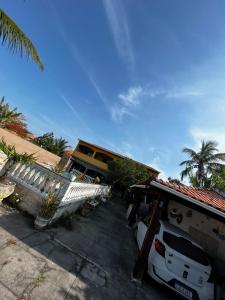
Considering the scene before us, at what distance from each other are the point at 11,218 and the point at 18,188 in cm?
116

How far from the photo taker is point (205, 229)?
7961 mm

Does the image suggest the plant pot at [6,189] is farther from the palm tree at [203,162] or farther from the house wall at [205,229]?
the palm tree at [203,162]

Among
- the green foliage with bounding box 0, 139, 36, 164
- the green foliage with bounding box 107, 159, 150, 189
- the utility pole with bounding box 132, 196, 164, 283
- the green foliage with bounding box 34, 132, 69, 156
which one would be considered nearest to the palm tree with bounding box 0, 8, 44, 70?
the green foliage with bounding box 0, 139, 36, 164

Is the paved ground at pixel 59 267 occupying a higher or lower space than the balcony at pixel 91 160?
lower

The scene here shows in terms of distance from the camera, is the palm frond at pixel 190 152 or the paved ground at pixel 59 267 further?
the palm frond at pixel 190 152

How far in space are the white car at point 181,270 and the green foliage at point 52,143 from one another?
4331 centimetres

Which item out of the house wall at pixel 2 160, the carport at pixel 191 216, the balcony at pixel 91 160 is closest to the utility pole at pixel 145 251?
the carport at pixel 191 216

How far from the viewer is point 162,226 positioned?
20.0 feet

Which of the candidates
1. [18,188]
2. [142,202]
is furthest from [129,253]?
[142,202]

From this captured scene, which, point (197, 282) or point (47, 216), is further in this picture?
point (47, 216)

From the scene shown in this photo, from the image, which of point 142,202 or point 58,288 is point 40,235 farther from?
point 142,202

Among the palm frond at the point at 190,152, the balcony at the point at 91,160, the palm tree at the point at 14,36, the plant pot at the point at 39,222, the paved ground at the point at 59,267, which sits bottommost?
the paved ground at the point at 59,267

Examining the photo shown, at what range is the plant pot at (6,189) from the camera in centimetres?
567

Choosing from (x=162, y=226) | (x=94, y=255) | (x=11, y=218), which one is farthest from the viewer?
(x=162, y=226)
